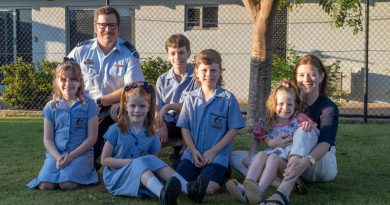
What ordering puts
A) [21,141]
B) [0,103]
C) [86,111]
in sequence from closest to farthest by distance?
[86,111] < [21,141] < [0,103]

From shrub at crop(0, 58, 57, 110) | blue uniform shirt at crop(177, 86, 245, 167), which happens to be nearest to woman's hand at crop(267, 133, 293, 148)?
blue uniform shirt at crop(177, 86, 245, 167)

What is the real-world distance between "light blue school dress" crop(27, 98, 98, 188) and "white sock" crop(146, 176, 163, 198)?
32.5 inches

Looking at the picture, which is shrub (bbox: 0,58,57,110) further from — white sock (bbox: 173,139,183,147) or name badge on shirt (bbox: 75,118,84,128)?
name badge on shirt (bbox: 75,118,84,128)

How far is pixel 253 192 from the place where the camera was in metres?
3.81

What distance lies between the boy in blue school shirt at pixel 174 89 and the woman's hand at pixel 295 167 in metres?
1.41

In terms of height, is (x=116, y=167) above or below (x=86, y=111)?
below

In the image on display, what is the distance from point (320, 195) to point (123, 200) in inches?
Answer: 57.9

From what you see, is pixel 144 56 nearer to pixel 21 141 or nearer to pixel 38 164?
pixel 21 141

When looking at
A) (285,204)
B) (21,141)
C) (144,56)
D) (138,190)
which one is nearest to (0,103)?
(144,56)

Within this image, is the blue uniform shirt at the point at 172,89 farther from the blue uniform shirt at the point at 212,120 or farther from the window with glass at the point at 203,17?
the window with glass at the point at 203,17

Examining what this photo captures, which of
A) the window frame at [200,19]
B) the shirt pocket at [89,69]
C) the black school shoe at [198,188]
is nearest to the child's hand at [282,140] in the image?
the black school shoe at [198,188]

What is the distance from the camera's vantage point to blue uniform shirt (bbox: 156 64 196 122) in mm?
5216

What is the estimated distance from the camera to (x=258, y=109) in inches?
310

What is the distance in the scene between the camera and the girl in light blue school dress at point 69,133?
4516 mm
